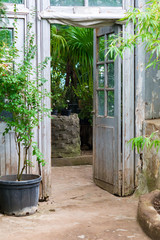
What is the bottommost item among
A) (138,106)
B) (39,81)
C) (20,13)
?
(138,106)

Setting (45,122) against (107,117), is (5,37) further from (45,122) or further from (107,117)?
(107,117)

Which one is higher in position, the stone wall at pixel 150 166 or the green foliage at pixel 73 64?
the green foliage at pixel 73 64

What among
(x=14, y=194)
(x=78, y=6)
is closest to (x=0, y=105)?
(x=14, y=194)

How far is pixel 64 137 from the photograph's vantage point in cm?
763

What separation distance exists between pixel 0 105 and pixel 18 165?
72cm

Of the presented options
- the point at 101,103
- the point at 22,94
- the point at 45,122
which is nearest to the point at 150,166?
the point at 101,103

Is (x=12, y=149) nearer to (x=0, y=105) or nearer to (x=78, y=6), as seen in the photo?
(x=0, y=105)

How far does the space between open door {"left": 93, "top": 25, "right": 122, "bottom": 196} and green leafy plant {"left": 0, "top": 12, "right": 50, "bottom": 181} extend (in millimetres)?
1041

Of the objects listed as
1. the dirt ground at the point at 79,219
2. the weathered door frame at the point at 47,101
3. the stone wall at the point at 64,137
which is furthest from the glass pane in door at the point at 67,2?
the stone wall at the point at 64,137

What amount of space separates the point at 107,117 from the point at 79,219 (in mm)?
1653

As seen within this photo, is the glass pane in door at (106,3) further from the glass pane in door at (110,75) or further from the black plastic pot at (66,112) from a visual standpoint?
the black plastic pot at (66,112)

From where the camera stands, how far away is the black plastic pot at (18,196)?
4.18m

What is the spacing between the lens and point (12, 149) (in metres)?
4.65

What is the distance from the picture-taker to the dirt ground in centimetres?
363
